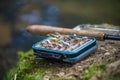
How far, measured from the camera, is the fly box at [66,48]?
9.07 feet

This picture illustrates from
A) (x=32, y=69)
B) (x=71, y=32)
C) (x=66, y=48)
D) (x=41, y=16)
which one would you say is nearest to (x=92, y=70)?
(x=66, y=48)

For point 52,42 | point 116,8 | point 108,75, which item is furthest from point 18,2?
point 108,75

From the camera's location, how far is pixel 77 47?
284 centimetres

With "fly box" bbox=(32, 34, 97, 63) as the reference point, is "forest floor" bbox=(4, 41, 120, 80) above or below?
below

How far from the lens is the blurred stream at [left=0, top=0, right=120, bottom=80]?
6453 mm

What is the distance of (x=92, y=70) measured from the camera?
265 cm

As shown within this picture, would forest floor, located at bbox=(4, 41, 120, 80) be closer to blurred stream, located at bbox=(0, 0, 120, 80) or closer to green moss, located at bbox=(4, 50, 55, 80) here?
green moss, located at bbox=(4, 50, 55, 80)

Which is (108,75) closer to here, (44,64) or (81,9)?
(44,64)

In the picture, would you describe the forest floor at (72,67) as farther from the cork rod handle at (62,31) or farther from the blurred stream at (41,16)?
the blurred stream at (41,16)

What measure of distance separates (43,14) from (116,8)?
6.24 ft

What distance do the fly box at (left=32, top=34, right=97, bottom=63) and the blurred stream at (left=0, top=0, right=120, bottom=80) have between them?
10.2 ft

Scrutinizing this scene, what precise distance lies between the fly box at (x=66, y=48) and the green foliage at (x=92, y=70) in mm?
187

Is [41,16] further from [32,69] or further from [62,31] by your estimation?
[32,69]

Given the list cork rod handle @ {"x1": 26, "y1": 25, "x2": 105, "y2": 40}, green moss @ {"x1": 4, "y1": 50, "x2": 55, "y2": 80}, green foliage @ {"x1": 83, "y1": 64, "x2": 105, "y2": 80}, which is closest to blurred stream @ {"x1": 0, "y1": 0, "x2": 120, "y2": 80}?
cork rod handle @ {"x1": 26, "y1": 25, "x2": 105, "y2": 40}
